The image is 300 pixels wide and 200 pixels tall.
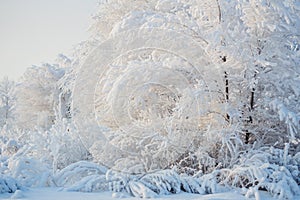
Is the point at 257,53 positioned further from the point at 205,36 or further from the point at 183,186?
the point at 183,186

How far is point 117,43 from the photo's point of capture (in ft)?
28.9

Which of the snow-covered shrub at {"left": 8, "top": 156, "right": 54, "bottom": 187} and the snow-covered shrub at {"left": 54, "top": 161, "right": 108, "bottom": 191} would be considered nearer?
the snow-covered shrub at {"left": 54, "top": 161, "right": 108, "bottom": 191}

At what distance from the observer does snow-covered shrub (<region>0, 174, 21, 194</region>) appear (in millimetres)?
4832

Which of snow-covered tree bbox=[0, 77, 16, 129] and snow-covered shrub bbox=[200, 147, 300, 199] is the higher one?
snow-covered tree bbox=[0, 77, 16, 129]

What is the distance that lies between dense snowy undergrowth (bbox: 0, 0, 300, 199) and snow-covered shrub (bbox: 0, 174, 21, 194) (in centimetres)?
2

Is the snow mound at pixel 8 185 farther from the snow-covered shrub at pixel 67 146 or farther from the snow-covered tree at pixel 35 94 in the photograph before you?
the snow-covered tree at pixel 35 94

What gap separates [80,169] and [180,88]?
2.28 m

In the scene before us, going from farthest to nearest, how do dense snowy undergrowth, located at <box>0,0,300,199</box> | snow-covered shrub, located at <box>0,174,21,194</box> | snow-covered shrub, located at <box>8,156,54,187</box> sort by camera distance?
1. snow-covered shrub, located at <box>8,156,54,187</box>
2. dense snowy undergrowth, located at <box>0,0,300,199</box>
3. snow-covered shrub, located at <box>0,174,21,194</box>

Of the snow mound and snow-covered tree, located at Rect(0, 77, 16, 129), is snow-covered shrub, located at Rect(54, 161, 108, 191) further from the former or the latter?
snow-covered tree, located at Rect(0, 77, 16, 129)

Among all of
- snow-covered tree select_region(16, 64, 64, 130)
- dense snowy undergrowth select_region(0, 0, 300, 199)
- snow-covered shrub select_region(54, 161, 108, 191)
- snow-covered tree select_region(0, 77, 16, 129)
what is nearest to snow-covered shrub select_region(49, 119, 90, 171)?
dense snowy undergrowth select_region(0, 0, 300, 199)

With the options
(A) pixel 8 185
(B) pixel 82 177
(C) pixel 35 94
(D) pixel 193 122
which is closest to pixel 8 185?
(A) pixel 8 185

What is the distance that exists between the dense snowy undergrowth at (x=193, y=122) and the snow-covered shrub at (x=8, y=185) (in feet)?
0.05

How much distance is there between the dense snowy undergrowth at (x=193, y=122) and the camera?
5.40 m

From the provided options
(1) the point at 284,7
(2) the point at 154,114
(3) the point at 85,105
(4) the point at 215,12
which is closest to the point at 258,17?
(1) the point at 284,7
